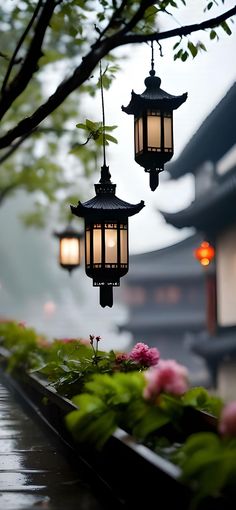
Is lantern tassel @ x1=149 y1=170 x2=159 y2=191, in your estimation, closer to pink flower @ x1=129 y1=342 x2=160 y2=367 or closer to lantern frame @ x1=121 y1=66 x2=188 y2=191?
lantern frame @ x1=121 y1=66 x2=188 y2=191

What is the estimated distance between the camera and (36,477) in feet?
20.4

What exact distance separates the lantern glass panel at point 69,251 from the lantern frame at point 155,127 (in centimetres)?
726

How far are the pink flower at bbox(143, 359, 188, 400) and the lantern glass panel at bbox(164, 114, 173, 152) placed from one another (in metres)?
3.39

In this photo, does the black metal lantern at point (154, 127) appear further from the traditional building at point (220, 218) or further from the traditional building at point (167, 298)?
the traditional building at point (167, 298)

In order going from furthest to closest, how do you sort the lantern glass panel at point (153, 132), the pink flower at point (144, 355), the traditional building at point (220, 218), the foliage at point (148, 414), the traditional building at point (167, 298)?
the traditional building at point (167, 298)
the traditional building at point (220, 218)
the lantern glass panel at point (153, 132)
the pink flower at point (144, 355)
the foliage at point (148, 414)

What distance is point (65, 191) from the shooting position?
2352 cm

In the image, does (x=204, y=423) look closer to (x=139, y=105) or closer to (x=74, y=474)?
(x=74, y=474)

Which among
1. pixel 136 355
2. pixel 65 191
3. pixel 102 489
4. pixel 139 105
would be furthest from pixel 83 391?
pixel 65 191

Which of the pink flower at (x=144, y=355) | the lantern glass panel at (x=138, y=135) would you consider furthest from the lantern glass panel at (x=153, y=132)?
the pink flower at (x=144, y=355)

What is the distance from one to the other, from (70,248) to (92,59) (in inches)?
382

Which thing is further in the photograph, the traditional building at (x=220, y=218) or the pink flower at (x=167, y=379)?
the traditional building at (x=220, y=218)

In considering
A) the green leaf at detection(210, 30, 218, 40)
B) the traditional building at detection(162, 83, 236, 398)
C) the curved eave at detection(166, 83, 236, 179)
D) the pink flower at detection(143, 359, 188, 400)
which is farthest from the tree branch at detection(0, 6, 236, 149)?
the traditional building at detection(162, 83, 236, 398)

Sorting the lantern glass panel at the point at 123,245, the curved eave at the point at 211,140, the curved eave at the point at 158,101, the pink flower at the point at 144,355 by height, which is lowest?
the pink flower at the point at 144,355

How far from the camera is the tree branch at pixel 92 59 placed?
5.23 m
